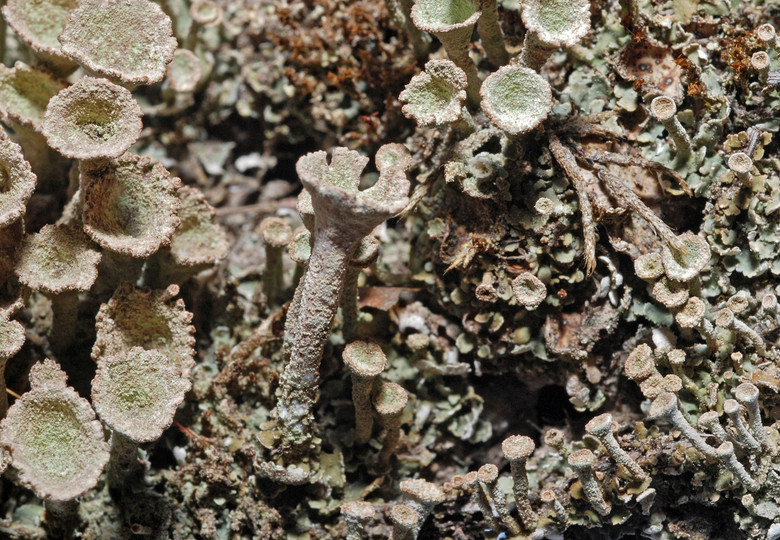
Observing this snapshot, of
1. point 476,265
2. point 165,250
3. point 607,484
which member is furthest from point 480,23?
point 607,484

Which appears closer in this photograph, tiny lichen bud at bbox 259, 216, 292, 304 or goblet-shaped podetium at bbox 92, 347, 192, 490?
goblet-shaped podetium at bbox 92, 347, 192, 490

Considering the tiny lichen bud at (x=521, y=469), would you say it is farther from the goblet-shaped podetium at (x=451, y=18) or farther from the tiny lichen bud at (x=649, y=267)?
the goblet-shaped podetium at (x=451, y=18)

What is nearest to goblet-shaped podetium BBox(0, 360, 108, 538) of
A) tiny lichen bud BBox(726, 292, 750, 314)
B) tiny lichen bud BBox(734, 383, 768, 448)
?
tiny lichen bud BBox(734, 383, 768, 448)

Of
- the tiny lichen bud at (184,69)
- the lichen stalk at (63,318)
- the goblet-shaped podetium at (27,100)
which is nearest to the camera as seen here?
the lichen stalk at (63,318)

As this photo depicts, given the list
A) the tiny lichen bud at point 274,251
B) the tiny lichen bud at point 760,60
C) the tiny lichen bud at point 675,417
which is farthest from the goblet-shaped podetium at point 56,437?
the tiny lichen bud at point 760,60

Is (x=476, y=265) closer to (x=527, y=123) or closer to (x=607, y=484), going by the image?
(x=527, y=123)

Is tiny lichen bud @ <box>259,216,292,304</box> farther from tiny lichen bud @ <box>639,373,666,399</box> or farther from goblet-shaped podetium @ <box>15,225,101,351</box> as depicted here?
tiny lichen bud @ <box>639,373,666,399</box>
